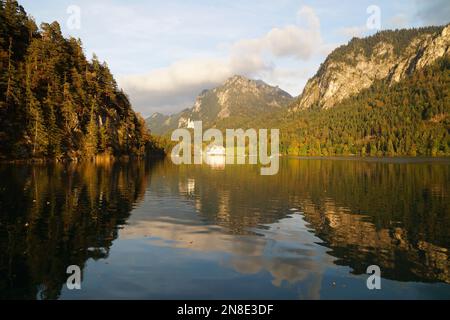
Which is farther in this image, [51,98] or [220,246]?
[51,98]

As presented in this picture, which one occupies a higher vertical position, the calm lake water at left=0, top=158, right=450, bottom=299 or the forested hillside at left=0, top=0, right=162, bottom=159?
the forested hillside at left=0, top=0, right=162, bottom=159

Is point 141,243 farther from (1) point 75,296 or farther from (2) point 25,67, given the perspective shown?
(2) point 25,67

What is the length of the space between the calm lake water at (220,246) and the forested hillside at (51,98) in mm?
57462

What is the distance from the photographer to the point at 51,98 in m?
111

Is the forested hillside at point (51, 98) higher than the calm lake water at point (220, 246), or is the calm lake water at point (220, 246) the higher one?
the forested hillside at point (51, 98)

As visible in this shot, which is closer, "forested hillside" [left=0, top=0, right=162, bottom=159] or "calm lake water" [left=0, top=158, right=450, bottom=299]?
"calm lake water" [left=0, top=158, right=450, bottom=299]

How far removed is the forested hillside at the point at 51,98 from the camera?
9419 centimetres

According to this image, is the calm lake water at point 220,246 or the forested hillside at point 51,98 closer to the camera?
the calm lake water at point 220,246

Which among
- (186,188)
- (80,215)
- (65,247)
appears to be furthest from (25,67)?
(65,247)

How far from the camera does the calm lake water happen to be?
1642 centimetres

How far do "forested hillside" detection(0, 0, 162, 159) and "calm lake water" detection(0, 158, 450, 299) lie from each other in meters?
57.5

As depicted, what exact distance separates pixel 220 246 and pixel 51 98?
106 m

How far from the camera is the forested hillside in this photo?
94.2 meters

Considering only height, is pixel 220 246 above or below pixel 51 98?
below
